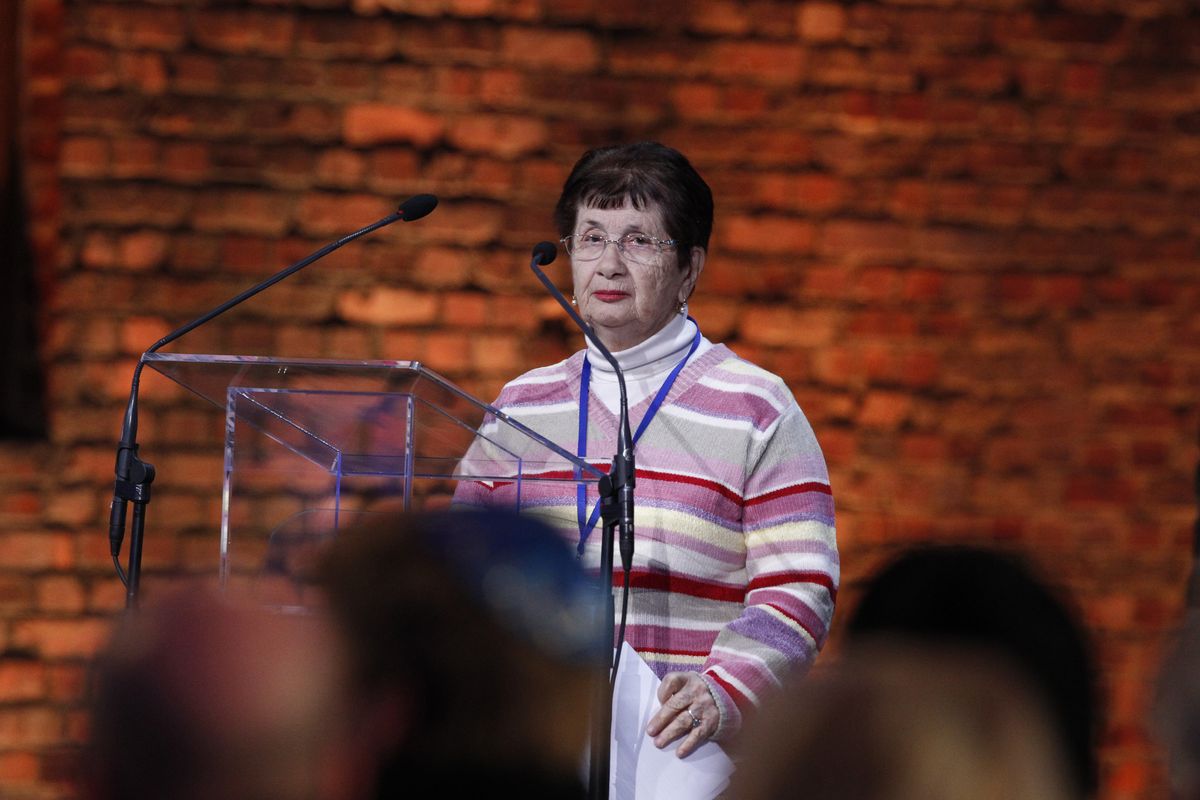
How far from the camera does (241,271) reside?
122 inches

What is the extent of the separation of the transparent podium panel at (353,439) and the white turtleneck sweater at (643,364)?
0.21 meters

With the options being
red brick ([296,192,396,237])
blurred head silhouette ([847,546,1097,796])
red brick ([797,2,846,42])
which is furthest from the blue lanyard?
red brick ([797,2,846,42])

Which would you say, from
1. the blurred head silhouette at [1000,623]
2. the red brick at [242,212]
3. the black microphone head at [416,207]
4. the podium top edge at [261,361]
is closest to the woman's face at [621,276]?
the black microphone head at [416,207]

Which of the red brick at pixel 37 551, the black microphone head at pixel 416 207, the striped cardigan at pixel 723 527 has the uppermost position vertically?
the black microphone head at pixel 416 207

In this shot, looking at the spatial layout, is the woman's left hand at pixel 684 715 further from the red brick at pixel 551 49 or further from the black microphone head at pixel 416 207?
the red brick at pixel 551 49

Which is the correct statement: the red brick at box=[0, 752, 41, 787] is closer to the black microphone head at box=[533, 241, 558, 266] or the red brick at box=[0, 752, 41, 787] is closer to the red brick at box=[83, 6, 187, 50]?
the red brick at box=[83, 6, 187, 50]

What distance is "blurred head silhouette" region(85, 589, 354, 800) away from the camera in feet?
2.43

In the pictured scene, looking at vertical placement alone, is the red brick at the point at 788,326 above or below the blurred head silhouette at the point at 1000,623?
above

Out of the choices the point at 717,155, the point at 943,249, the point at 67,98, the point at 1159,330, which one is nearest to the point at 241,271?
the point at 67,98

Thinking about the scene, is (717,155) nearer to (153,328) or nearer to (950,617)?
(153,328)

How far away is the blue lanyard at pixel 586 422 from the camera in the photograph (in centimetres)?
179

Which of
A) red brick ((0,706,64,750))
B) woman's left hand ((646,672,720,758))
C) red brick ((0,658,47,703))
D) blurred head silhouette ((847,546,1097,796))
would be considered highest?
blurred head silhouette ((847,546,1097,796))

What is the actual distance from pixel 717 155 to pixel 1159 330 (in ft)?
3.50

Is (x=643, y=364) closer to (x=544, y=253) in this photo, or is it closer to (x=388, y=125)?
(x=544, y=253)
